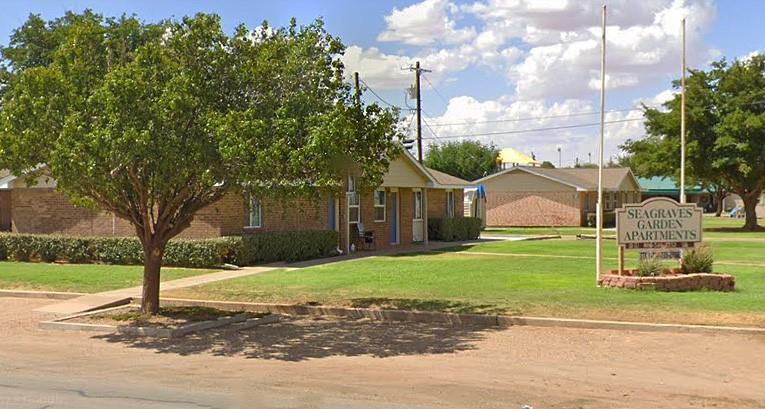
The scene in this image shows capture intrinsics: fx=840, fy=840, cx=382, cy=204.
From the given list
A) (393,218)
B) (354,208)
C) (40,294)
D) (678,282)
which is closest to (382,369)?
(678,282)

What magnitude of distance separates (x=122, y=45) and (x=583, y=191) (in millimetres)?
42492

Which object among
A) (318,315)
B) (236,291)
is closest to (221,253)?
(236,291)

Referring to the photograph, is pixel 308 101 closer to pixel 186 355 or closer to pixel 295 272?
pixel 186 355

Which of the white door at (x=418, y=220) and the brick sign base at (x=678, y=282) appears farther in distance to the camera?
the white door at (x=418, y=220)

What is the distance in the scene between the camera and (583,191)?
5159 cm

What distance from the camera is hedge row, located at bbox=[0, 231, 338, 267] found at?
21.2 m

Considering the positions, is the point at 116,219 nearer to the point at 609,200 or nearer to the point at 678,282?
the point at 678,282

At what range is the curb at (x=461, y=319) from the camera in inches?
460

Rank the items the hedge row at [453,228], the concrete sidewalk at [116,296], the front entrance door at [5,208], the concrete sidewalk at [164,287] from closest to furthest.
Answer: the concrete sidewalk at [116,296]
the concrete sidewalk at [164,287]
the front entrance door at [5,208]
the hedge row at [453,228]

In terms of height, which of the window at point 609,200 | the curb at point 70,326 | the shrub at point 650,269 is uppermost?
the window at point 609,200

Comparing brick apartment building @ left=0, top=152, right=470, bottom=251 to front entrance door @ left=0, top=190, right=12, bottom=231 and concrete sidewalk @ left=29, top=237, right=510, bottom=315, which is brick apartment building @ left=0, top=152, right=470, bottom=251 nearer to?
front entrance door @ left=0, top=190, right=12, bottom=231

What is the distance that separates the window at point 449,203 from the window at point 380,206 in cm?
719

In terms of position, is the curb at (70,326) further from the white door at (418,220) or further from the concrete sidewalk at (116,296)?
the white door at (418,220)

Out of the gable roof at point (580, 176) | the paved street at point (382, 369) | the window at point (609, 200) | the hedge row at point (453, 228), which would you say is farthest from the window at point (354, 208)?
the window at point (609, 200)
